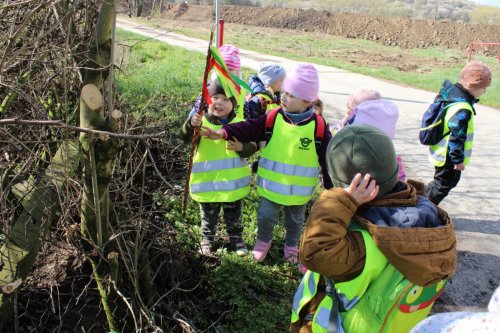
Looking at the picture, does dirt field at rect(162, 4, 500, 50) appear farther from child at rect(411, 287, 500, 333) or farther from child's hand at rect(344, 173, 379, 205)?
child at rect(411, 287, 500, 333)

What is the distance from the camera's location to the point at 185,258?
315cm

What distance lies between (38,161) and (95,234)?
2.33 ft

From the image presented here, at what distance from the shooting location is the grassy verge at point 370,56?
14.0 metres

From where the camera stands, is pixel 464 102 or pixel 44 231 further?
pixel 464 102

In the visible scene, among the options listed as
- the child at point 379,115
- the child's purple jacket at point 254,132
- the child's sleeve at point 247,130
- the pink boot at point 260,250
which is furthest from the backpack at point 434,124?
the pink boot at point 260,250

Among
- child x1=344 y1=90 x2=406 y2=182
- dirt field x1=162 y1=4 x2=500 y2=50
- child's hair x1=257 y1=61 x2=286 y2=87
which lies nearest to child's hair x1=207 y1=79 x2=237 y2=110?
child x1=344 y1=90 x2=406 y2=182

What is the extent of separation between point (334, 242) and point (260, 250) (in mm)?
1848

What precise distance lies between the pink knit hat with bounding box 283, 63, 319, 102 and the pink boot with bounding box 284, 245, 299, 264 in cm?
118

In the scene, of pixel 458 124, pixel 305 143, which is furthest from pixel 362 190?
pixel 458 124

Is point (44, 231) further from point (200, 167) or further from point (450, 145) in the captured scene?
point (450, 145)

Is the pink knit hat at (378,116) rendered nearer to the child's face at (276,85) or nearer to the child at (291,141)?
the child at (291,141)

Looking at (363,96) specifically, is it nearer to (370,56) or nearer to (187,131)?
(187,131)

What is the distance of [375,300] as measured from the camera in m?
1.74

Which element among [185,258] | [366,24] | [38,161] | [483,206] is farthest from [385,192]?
[366,24]
